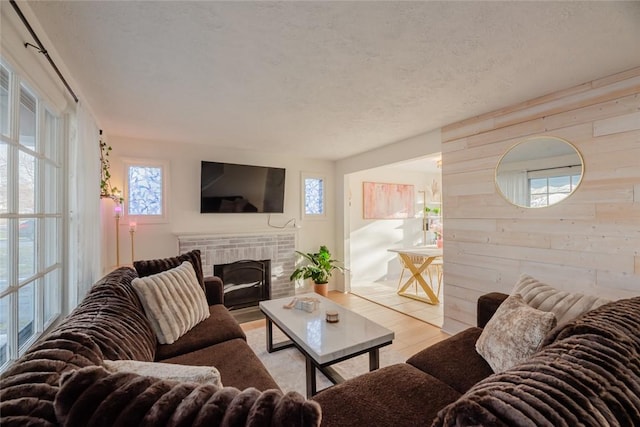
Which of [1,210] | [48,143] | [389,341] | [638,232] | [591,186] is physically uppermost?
[48,143]

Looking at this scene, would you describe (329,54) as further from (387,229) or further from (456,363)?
(387,229)

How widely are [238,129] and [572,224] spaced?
10.9 ft

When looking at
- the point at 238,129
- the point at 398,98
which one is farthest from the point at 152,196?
the point at 398,98

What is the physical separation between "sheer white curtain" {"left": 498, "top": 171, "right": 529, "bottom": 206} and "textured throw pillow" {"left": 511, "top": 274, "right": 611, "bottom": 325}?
99cm

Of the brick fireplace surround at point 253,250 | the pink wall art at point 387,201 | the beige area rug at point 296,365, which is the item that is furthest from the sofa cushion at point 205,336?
the pink wall art at point 387,201

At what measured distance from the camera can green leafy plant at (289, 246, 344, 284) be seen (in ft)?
14.4

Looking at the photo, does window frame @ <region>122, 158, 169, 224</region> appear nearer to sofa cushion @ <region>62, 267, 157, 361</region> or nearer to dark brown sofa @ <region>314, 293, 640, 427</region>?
sofa cushion @ <region>62, 267, 157, 361</region>

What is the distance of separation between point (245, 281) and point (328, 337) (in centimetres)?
250

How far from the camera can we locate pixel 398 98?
7.68ft

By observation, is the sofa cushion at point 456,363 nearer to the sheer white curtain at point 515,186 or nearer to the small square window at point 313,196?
the sheer white curtain at point 515,186

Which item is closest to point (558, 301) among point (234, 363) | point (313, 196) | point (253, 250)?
point (234, 363)

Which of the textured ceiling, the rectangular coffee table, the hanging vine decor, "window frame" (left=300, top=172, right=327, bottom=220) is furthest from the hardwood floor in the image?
the textured ceiling

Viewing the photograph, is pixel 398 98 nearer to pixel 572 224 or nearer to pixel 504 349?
pixel 572 224

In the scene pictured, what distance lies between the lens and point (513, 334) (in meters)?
1.38
